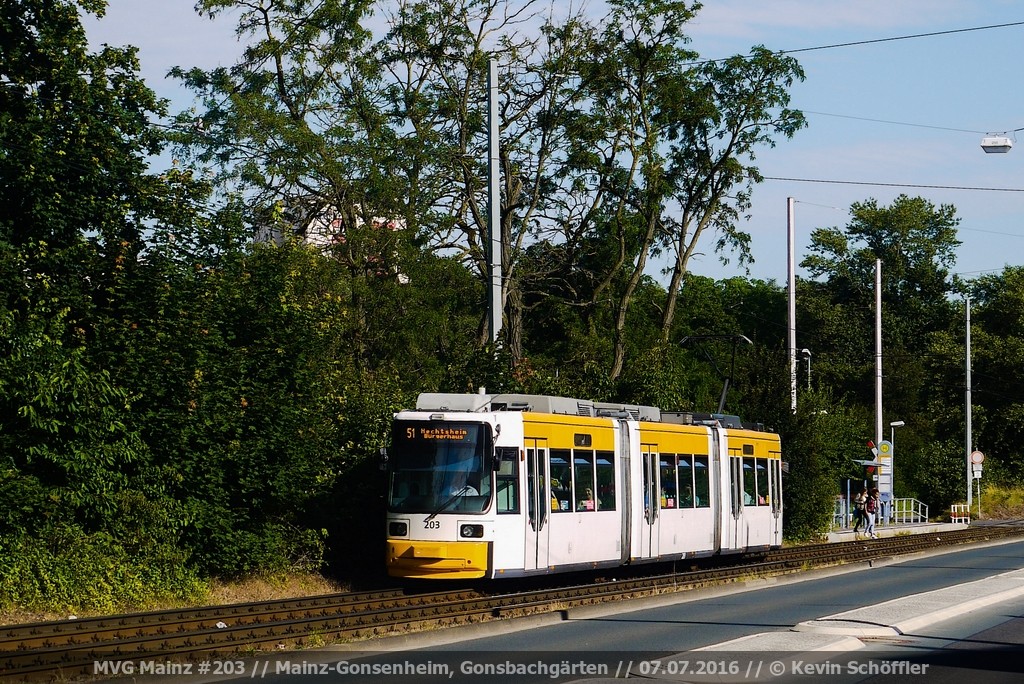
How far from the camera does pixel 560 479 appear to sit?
22.9 meters

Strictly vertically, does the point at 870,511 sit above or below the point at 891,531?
above

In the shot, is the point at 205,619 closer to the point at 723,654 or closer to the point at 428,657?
the point at 428,657

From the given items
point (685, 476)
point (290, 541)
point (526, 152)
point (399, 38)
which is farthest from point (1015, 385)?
point (290, 541)

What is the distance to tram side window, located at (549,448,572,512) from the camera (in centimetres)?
2273

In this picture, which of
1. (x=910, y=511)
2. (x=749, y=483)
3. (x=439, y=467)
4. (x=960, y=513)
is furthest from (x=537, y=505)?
(x=960, y=513)

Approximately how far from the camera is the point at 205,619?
16891 millimetres

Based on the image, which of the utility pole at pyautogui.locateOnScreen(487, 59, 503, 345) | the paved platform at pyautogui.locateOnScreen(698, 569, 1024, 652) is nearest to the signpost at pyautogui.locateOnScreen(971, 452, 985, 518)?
the utility pole at pyautogui.locateOnScreen(487, 59, 503, 345)

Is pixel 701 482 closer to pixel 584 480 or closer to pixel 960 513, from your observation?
pixel 584 480

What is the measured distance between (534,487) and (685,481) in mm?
6192

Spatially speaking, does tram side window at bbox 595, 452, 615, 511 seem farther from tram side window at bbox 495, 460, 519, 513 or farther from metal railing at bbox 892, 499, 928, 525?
metal railing at bbox 892, 499, 928, 525

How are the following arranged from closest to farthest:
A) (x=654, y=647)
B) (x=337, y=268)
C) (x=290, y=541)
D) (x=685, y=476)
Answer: (x=654, y=647) → (x=290, y=541) → (x=685, y=476) → (x=337, y=268)

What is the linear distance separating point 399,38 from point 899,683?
33.3m

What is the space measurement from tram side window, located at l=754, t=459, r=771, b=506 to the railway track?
6901 mm

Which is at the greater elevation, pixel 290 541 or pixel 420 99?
pixel 420 99
